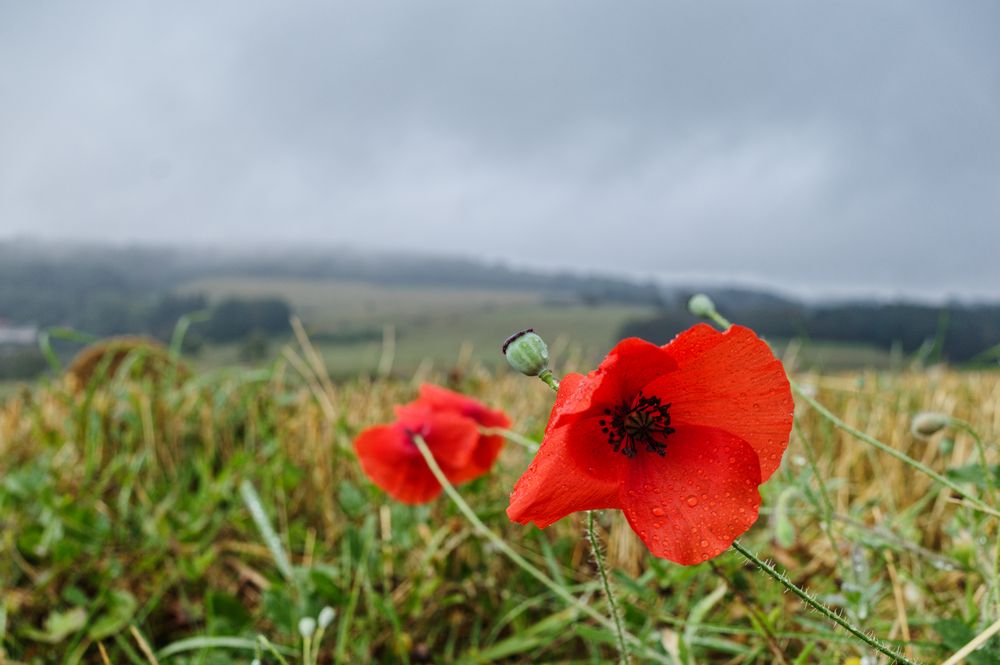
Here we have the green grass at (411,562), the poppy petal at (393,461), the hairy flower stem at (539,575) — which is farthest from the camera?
the poppy petal at (393,461)

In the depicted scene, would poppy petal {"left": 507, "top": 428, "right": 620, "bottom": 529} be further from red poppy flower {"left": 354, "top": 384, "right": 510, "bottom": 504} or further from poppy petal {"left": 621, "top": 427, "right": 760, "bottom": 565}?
red poppy flower {"left": 354, "top": 384, "right": 510, "bottom": 504}

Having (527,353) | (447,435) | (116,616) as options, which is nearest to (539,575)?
(447,435)

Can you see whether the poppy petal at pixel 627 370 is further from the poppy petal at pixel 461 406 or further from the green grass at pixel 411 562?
the poppy petal at pixel 461 406

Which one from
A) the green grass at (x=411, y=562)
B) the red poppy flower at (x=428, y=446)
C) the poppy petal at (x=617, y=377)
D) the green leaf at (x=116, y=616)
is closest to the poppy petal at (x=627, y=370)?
the poppy petal at (x=617, y=377)

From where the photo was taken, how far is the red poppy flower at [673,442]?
583 mm

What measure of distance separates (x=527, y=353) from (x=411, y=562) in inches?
41.4

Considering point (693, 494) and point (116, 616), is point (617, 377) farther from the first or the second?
point (116, 616)

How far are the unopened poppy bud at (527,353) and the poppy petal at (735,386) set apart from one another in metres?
0.11

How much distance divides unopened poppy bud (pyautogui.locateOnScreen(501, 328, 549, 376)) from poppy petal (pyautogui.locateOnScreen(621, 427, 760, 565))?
14 centimetres

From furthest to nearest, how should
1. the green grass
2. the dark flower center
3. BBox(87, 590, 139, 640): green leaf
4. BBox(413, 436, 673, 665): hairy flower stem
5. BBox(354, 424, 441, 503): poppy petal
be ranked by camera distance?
BBox(87, 590, 139, 640): green leaf, BBox(354, 424, 441, 503): poppy petal, the green grass, BBox(413, 436, 673, 665): hairy flower stem, the dark flower center

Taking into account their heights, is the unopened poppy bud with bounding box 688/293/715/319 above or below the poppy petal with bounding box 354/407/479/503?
above

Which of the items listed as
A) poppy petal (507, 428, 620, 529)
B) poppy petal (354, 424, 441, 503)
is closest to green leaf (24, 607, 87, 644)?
poppy petal (354, 424, 441, 503)

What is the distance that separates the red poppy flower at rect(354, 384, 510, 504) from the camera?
3.87 ft

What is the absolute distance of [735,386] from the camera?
24.4 inches
